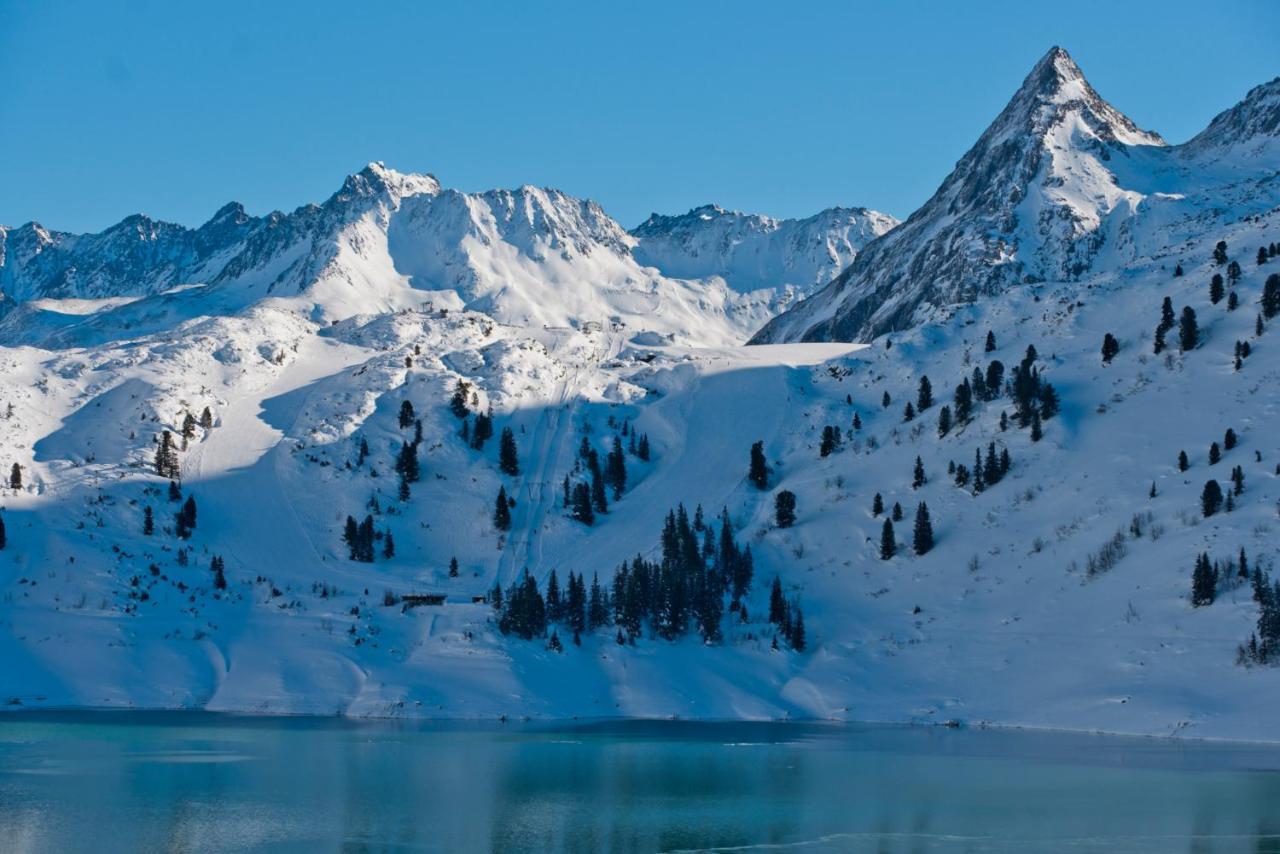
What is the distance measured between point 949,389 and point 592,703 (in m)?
77.0

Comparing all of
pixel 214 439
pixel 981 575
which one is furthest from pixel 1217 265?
pixel 214 439

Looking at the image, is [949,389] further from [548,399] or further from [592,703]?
[592,703]

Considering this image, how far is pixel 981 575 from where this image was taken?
12762cm

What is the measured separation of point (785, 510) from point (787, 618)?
24004 millimetres

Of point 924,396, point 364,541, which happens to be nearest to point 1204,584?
point 924,396

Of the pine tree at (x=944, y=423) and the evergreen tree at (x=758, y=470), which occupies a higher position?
the pine tree at (x=944, y=423)

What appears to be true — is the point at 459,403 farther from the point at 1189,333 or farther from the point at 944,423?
the point at 1189,333

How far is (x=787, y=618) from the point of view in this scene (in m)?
127

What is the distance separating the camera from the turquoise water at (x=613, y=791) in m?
58.8

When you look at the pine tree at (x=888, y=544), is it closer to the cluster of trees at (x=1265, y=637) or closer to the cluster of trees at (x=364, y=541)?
the cluster of trees at (x=1265, y=637)

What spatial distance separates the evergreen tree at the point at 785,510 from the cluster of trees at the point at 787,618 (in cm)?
1751

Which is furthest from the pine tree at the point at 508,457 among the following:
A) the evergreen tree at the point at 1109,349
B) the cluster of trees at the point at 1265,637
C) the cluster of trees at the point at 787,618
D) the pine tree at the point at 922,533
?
the cluster of trees at the point at 1265,637

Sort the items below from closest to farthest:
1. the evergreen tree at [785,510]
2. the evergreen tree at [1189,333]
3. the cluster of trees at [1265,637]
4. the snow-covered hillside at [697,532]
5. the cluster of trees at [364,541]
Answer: the cluster of trees at [1265,637], the snow-covered hillside at [697,532], the evergreen tree at [785,510], the cluster of trees at [364,541], the evergreen tree at [1189,333]

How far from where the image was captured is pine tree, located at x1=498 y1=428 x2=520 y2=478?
170 m
